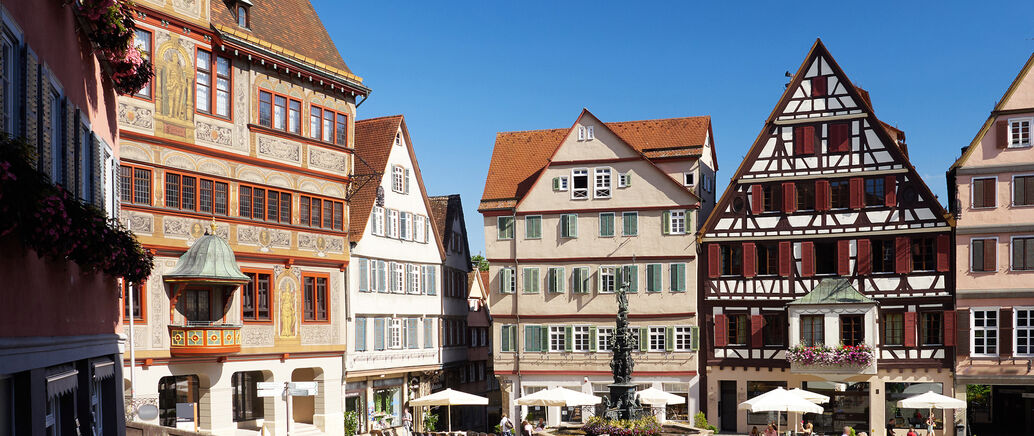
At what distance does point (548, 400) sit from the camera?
37.0m

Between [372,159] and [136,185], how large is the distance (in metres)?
14.3

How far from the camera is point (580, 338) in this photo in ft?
147

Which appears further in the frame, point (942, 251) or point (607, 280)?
point (607, 280)

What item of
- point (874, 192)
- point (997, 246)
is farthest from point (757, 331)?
point (997, 246)

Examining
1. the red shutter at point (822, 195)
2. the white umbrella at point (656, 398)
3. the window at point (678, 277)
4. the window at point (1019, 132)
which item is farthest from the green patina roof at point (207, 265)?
the window at point (1019, 132)

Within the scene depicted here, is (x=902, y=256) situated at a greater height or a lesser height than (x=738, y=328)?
greater

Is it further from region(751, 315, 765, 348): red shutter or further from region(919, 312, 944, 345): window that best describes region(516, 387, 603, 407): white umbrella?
region(919, 312, 944, 345): window

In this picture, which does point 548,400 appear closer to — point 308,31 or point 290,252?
point 290,252

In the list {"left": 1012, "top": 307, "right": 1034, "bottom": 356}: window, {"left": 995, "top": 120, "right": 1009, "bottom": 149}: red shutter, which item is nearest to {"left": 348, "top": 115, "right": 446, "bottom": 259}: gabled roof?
{"left": 995, "top": 120, "right": 1009, "bottom": 149}: red shutter

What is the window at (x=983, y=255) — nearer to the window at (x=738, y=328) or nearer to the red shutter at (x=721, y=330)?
the window at (x=738, y=328)

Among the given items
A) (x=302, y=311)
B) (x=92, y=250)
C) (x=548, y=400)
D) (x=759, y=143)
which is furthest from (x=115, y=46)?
(x=759, y=143)

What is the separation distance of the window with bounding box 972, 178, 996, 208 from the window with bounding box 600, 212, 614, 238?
13956mm

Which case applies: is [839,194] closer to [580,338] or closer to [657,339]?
[657,339]

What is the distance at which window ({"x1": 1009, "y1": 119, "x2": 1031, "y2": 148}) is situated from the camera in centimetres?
3897
